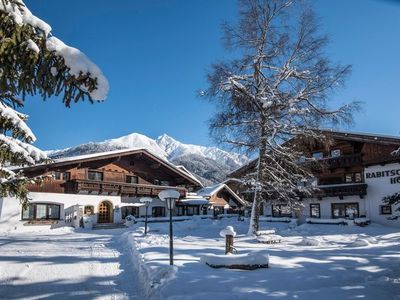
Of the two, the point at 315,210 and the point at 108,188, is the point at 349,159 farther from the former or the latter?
the point at 108,188

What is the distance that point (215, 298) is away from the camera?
6.73 meters

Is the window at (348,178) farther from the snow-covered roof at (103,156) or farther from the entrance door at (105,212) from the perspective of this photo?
the entrance door at (105,212)

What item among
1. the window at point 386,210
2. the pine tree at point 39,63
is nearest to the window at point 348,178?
the window at point 386,210

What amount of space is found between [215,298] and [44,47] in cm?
532

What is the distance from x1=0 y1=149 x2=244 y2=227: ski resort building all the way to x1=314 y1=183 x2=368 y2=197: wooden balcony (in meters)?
14.2

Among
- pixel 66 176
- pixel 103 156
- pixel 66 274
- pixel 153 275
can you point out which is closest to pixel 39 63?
pixel 153 275

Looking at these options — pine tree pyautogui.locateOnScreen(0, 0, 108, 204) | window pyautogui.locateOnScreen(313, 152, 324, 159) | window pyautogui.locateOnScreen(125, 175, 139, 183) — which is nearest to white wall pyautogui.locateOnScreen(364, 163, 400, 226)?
window pyautogui.locateOnScreen(313, 152, 324, 159)

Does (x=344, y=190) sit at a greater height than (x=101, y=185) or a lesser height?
lesser

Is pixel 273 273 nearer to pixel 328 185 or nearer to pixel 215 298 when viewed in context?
pixel 215 298

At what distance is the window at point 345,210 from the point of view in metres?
29.4

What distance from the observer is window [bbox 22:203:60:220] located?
26350 millimetres

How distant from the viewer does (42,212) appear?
27.1m

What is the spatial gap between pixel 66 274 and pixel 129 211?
2424cm

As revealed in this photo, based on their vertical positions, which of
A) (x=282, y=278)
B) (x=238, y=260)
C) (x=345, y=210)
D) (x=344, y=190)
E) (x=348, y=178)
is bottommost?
(x=282, y=278)
